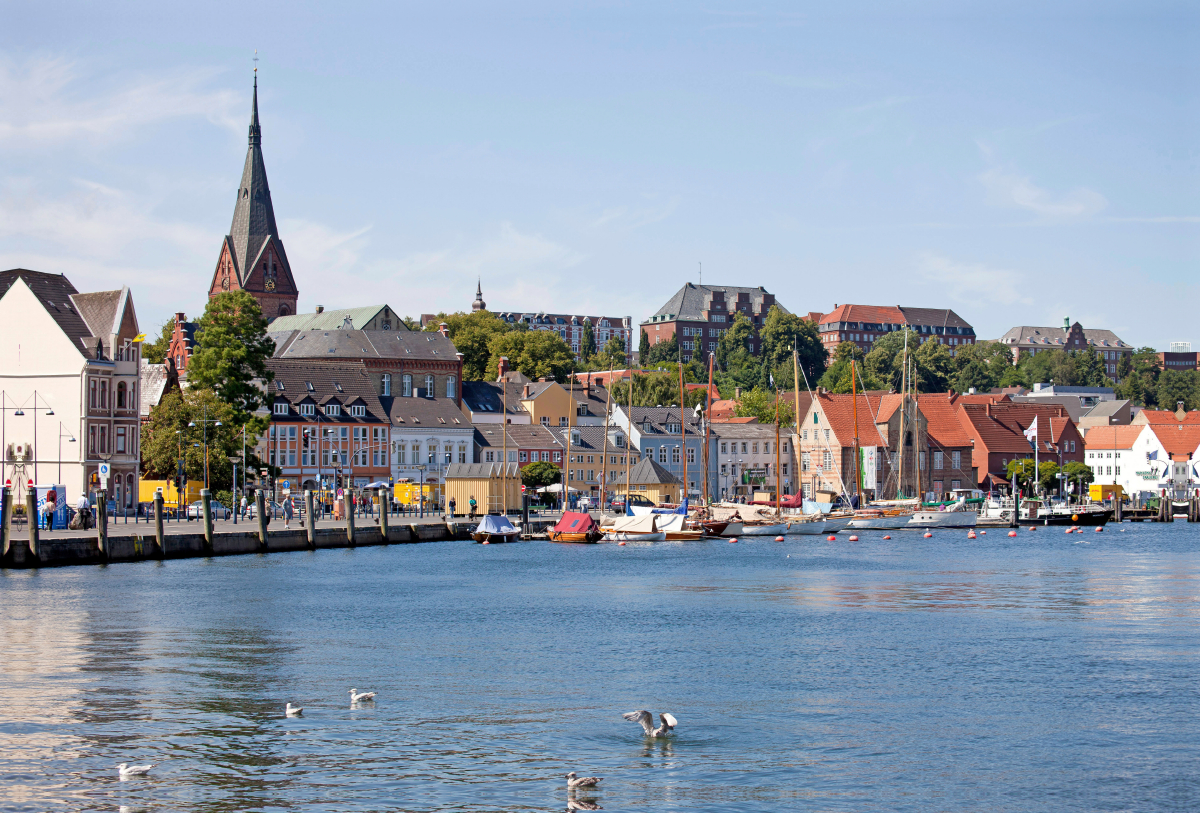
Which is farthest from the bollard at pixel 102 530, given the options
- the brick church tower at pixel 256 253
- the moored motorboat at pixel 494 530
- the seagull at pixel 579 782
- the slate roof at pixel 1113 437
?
the slate roof at pixel 1113 437

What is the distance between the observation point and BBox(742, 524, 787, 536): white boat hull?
97125mm

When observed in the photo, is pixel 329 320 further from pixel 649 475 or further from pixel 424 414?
pixel 649 475

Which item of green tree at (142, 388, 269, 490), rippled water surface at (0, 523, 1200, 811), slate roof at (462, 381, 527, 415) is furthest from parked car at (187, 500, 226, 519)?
slate roof at (462, 381, 527, 415)

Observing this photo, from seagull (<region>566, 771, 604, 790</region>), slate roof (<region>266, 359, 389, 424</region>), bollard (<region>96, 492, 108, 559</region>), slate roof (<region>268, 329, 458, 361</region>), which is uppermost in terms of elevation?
slate roof (<region>268, 329, 458, 361</region>)

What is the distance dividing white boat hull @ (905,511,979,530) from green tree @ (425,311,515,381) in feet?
211

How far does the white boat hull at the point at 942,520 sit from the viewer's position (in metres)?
106

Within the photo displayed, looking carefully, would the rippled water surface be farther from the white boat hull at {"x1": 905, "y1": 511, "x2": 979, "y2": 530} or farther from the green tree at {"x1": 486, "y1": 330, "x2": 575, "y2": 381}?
the green tree at {"x1": 486, "y1": 330, "x2": 575, "y2": 381}

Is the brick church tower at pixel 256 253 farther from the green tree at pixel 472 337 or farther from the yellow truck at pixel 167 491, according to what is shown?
the yellow truck at pixel 167 491

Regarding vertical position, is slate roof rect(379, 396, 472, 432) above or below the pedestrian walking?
above

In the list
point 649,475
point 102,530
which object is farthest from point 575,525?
point 102,530

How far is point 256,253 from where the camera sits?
564ft

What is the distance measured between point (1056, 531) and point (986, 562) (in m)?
37.2

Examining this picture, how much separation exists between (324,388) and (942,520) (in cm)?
5214

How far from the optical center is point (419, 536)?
84.9 m
